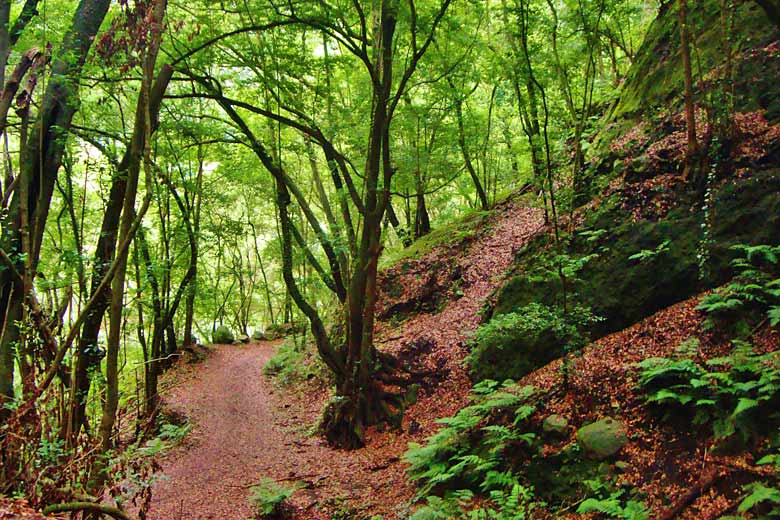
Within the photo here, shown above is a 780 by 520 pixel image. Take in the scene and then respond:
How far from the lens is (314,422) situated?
1127cm

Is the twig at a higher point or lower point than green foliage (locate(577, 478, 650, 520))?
higher

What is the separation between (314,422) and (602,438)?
7735 mm

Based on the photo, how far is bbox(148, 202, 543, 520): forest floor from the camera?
764 cm

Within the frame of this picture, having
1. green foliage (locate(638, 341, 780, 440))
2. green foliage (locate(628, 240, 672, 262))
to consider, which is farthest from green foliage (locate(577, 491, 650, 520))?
green foliage (locate(628, 240, 672, 262))

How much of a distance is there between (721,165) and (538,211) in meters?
6.17

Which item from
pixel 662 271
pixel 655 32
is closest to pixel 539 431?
pixel 662 271

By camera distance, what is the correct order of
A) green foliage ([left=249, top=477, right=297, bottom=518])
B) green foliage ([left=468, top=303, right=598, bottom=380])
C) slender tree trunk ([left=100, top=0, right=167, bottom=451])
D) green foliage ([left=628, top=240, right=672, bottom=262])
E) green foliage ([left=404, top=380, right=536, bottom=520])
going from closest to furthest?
slender tree trunk ([left=100, top=0, right=167, bottom=451]), green foliage ([left=404, top=380, right=536, bottom=520]), green foliage ([left=468, top=303, right=598, bottom=380]), green foliage ([left=628, top=240, right=672, bottom=262]), green foliage ([left=249, top=477, right=297, bottom=518])

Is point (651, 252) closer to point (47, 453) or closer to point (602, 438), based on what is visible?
point (602, 438)

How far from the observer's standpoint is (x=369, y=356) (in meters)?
9.78

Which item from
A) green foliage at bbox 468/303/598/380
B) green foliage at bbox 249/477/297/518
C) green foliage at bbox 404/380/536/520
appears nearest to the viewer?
green foliage at bbox 404/380/536/520

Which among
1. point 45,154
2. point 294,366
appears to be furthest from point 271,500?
point 294,366

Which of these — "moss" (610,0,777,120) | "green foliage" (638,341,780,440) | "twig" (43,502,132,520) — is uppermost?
"moss" (610,0,777,120)

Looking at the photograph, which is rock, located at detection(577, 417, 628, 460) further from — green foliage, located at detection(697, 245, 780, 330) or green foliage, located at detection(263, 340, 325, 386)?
green foliage, located at detection(263, 340, 325, 386)

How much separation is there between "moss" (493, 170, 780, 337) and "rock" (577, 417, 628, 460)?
187 cm
